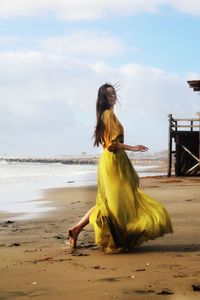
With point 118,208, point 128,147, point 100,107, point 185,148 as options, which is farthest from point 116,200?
point 185,148

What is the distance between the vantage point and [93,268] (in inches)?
219

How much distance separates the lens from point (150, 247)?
6883 millimetres

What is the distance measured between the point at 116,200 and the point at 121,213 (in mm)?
148

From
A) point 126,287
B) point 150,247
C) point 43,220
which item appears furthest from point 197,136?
point 126,287

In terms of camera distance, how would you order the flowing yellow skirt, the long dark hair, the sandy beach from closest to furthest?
the sandy beach, the flowing yellow skirt, the long dark hair

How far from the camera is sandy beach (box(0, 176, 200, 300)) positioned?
456 cm

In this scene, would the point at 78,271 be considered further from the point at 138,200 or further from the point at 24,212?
the point at 24,212

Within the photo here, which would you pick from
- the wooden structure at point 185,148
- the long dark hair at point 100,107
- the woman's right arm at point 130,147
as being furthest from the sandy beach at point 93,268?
the wooden structure at point 185,148

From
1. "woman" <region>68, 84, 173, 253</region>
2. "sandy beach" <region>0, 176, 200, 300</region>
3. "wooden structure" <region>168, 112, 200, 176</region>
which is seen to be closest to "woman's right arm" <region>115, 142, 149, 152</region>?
"woman" <region>68, 84, 173, 253</region>

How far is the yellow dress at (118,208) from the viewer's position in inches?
255

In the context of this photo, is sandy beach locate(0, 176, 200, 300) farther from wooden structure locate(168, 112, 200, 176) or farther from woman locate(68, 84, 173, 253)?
wooden structure locate(168, 112, 200, 176)

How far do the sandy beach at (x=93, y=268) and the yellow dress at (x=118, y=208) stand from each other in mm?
185

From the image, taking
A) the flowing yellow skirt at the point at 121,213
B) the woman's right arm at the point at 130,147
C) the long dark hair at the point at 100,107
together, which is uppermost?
the long dark hair at the point at 100,107

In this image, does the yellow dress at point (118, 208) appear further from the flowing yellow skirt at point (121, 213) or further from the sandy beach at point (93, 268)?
the sandy beach at point (93, 268)
